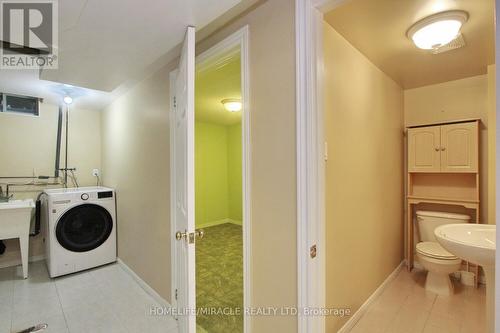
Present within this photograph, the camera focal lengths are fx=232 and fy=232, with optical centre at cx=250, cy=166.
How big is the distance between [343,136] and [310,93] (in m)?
0.74

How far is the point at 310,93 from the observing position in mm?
1114

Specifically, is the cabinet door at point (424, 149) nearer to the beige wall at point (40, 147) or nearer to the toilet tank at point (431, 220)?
the toilet tank at point (431, 220)

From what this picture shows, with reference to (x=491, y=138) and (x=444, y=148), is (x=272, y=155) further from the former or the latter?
(x=491, y=138)

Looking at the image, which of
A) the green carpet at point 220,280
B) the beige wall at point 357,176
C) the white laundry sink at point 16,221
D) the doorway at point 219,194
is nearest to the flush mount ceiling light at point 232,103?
the doorway at point 219,194

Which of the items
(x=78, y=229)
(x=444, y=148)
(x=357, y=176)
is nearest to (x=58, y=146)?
(x=78, y=229)

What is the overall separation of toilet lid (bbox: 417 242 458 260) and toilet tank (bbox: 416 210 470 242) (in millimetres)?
147

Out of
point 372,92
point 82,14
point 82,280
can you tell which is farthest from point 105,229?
point 372,92

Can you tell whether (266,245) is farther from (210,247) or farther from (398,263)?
(210,247)

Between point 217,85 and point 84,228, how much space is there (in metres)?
2.39

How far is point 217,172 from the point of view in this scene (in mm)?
5227

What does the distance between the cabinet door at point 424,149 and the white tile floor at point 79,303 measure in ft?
10.1

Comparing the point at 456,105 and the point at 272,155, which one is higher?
the point at 456,105

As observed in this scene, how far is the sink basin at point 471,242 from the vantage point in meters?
1.09

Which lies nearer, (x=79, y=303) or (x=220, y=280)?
(x=79, y=303)
